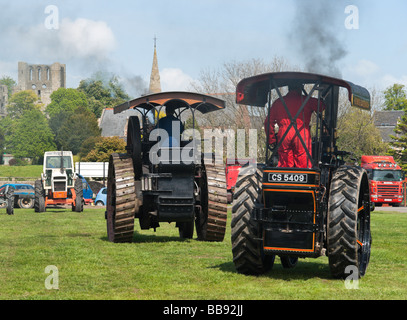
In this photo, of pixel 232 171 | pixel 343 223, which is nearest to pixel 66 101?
pixel 232 171

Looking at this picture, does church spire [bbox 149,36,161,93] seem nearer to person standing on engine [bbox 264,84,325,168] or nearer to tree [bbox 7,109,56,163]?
tree [bbox 7,109,56,163]

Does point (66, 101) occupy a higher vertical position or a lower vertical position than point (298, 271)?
higher

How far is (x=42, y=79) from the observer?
18088 cm

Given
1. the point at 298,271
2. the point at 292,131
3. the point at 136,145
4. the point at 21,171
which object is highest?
the point at 292,131

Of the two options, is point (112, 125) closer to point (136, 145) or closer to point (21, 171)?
point (21, 171)

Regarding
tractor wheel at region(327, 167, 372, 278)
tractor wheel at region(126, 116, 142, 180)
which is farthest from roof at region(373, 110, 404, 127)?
tractor wheel at region(327, 167, 372, 278)

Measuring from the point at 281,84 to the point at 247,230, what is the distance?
252 centimetres

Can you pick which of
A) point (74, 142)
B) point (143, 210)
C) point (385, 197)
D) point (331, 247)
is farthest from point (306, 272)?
point (74, 142)

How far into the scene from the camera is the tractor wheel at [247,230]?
33.2 ft

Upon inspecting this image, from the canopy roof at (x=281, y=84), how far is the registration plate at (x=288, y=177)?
1404mm

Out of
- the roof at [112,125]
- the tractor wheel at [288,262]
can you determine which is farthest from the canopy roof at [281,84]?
the roof at [112,125]

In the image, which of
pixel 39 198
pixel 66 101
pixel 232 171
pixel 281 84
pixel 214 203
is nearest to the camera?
pixel 281 84

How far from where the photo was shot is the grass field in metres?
8.88
